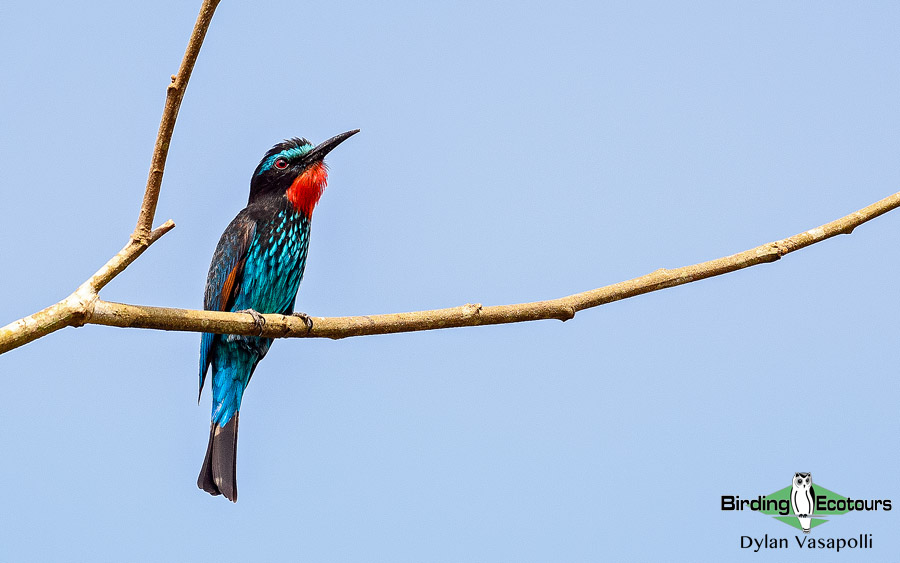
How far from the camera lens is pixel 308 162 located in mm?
4762

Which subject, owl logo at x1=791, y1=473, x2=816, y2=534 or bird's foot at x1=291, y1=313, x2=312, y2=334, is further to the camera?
owl logo at x1=791, y1=473, x2=816, y2=534

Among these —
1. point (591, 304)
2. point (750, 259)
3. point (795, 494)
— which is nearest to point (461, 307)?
point (591, 304)

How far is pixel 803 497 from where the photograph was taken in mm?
3900

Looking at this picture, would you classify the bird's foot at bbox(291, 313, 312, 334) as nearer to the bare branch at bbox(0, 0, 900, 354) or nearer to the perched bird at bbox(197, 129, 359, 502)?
the bare branch at bbox(0, 0, 900, 354)

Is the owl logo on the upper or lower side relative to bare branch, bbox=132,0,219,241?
lower

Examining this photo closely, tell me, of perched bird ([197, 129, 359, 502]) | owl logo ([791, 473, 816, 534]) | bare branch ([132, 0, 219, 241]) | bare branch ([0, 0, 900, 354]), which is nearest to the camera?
bare branch ([132, 0, 219, 241])

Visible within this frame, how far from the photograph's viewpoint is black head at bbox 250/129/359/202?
15.5 feet

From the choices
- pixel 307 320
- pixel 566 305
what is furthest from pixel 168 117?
pixel 566 305

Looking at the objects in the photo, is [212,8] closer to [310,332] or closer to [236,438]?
[310,332]

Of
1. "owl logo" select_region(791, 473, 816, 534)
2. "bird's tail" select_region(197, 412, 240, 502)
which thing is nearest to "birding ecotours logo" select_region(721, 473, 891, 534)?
"owl logo" select_region(791, 473, 816, 534)

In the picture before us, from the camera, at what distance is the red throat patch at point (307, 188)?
4750mm

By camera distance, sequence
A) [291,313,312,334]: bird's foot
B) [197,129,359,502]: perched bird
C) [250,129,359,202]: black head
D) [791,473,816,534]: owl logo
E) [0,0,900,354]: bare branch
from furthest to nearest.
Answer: [250,129,359,202]: black head < [197,129,359,502]: perched bird < [791,473,816,534]: owl logo < [291,313,312,334]: bird's foot < [0,0,900,354]: bare branch

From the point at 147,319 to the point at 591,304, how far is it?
4.59 feet

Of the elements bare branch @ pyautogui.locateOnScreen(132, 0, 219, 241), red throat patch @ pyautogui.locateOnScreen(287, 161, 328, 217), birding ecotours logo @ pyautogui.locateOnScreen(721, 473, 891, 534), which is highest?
red throat patch @ pyautogui.locateOnScreen(287, 161, 328, 217)
